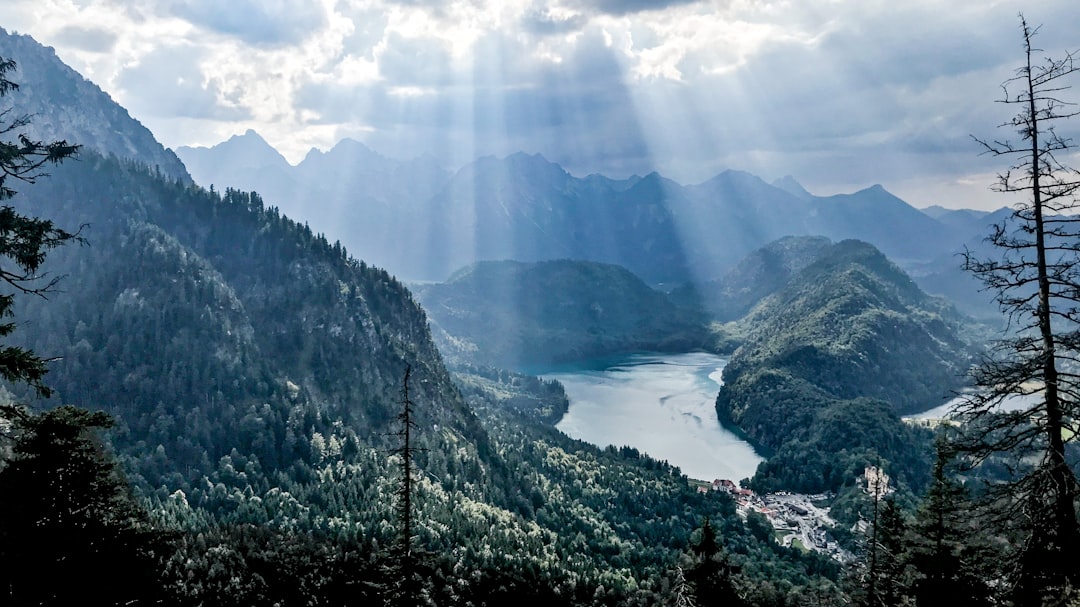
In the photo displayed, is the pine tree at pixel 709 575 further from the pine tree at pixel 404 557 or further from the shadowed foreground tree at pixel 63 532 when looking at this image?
the shadowed foreground tree at pixel 63 532

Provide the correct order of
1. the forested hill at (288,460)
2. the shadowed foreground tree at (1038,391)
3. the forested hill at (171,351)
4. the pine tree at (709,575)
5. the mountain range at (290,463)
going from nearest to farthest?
the shadowed foreground tree at (1038,391) < the pine tree at (709,575) < the mountain range at (290,463) < the forested hill at (288,460) < the forested hill at (171,351)

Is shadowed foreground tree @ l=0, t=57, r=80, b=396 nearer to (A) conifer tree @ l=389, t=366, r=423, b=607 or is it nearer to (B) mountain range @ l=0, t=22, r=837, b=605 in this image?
(A) conifer tree @ l=389, t=366, r=423, b=607

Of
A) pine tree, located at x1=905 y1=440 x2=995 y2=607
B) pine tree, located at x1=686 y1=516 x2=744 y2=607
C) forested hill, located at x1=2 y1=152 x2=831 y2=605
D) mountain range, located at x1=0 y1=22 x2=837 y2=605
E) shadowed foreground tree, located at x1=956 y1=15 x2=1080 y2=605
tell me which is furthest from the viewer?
forested hill, located at x1=2 y1=152 x2=831 y2=605

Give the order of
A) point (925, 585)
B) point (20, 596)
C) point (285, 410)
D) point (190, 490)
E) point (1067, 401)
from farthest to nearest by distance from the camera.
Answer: point (285, 410) < point (190, 490) < point (925, 585) < point (20, 596) < point (1067, 401)

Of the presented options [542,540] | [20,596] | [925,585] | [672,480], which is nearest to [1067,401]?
[925,585]

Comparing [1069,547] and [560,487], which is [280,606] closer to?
[1069,547]

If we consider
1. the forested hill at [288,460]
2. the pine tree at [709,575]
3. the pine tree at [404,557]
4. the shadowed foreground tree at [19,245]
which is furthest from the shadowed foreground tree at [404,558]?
the forested hill at [288,460]

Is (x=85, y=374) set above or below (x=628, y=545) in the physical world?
above

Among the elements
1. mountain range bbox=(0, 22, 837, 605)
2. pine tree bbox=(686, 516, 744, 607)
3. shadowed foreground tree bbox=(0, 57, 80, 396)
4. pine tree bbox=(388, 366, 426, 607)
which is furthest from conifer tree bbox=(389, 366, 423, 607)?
mountain range bbox=(0, 22, 837, 605)

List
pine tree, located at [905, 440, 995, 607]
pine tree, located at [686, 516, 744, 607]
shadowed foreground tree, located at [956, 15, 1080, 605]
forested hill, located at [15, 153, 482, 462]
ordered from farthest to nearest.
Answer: forested hill, located at [15, 153, 482, 462] → pine tree, located at [686, 516, 744, 607] → pine tree, located at [905, 440, 995, 607] → shadowed foreground tree, located at [956, 15, 1080, 605]
